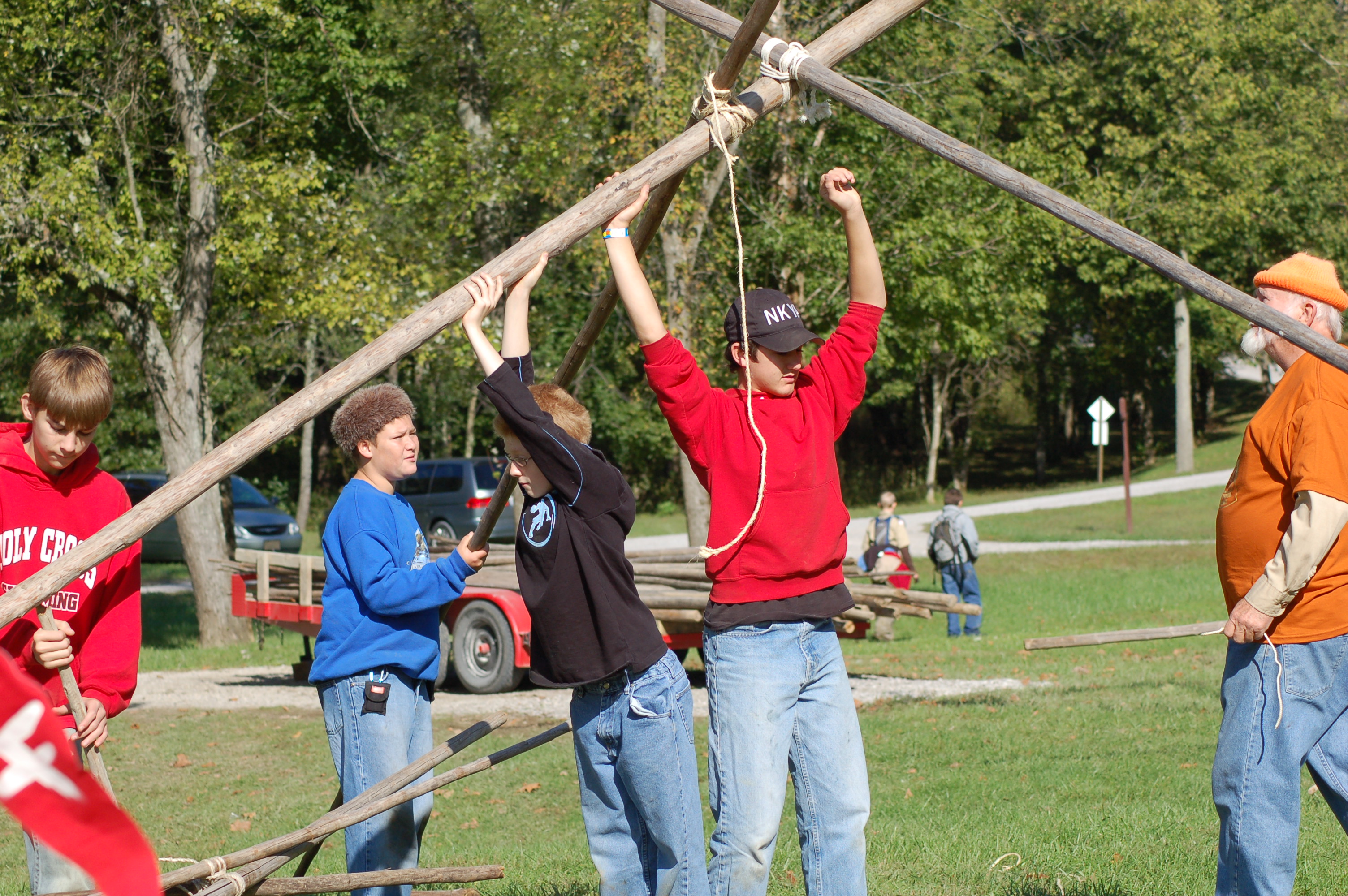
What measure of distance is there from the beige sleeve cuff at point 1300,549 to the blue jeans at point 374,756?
260cm

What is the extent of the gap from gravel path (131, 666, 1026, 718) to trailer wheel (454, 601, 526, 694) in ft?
0.37

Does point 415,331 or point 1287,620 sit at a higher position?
point 415,331

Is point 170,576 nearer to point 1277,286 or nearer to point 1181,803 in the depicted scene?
point 1181,803

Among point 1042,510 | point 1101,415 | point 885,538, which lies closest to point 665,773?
point 885,538

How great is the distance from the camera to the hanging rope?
361 centimetres

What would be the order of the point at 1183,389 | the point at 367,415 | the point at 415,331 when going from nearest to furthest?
the point at 415,331 → the point at 367,415 → the point at 1183,389

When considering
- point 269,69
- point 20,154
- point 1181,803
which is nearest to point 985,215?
point 269,69

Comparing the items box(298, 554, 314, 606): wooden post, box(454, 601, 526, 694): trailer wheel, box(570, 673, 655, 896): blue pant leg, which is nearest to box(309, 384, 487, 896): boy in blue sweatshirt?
box(570, 673, 655, 896): blue pant leg

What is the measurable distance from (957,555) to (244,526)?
1694 centimetres

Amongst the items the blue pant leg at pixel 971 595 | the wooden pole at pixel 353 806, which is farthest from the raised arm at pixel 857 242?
the blue pant leg at pixel 971 595

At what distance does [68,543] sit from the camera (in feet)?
12.3

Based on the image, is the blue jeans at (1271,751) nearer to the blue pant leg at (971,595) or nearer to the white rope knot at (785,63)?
the white rope knot at (785,63)

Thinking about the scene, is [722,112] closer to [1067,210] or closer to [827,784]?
[1067,210]

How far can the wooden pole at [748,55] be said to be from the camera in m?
3.48
